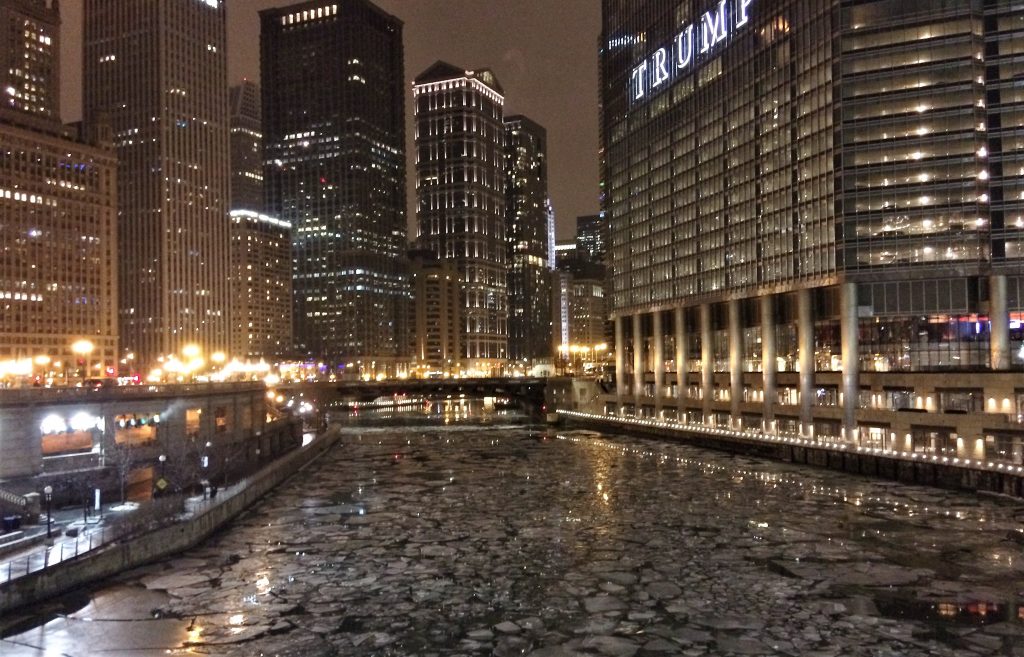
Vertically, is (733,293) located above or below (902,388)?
above

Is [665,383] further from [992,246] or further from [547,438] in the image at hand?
[992,246]

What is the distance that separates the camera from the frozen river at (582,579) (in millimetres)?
28734

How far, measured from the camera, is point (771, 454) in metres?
84.7

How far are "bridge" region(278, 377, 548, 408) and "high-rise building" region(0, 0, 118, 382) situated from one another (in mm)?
51058

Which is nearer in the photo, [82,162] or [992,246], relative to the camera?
[992,246]

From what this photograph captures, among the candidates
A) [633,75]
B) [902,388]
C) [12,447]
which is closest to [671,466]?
[902,388]

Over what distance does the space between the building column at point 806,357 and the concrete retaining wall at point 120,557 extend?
6042cm

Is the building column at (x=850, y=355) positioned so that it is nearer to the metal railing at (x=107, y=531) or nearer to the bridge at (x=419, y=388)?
the metal railing at (x=107, y=531)

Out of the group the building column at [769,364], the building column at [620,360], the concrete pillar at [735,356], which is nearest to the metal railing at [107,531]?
the building column at [769,364]

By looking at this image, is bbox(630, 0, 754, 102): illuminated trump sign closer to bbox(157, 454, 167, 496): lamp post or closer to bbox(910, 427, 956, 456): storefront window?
bbox(910, 427, 956, 456): storefront window

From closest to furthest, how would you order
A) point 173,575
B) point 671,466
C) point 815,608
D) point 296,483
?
point 815,608 → point 173,575 → point 296,483 → point 671,466

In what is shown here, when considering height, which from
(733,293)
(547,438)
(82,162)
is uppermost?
(82,162)

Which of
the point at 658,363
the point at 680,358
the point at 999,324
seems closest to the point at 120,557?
the point at 999,324

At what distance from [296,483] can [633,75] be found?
9640cm
